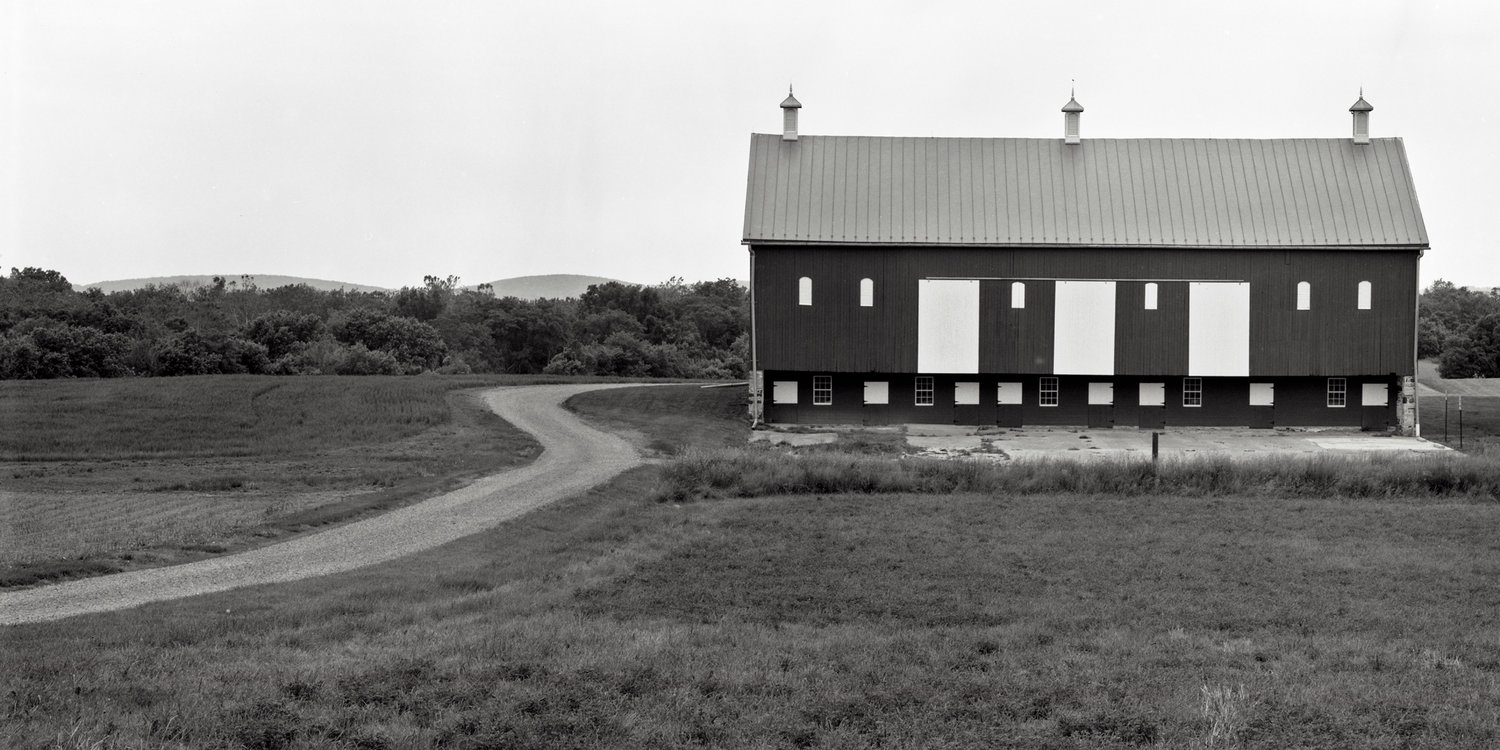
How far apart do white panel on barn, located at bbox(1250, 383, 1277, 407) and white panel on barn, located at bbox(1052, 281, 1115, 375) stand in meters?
5.59

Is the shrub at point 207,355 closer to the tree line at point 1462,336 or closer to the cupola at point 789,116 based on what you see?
the cupola at point 789,116

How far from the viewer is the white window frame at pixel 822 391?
4344cm

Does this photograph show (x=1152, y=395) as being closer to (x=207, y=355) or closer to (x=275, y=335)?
(x=207, y=355)

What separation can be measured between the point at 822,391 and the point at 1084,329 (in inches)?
388

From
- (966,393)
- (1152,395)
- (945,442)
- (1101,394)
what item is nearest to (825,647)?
(945,442)

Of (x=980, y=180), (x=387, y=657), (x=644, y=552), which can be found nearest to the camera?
(x=387, y=657)

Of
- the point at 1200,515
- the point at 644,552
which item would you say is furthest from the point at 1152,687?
the point at 1200,515

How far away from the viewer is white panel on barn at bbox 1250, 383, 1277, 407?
42.9 m

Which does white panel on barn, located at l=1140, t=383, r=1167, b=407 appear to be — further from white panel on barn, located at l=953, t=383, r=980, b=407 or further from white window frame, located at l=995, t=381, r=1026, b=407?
white panel on barn, located at l=953, t=383, r=980, b=407

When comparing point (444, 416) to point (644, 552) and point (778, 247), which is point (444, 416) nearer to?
point (778, 247)

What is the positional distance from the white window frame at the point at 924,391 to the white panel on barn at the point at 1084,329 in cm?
447

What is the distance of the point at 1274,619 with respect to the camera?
12930mm

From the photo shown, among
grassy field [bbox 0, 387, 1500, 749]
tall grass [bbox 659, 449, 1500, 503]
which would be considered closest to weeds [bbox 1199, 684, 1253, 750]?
grassy field [bbox 0, 387, 1500, 749]

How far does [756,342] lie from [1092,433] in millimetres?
12491
